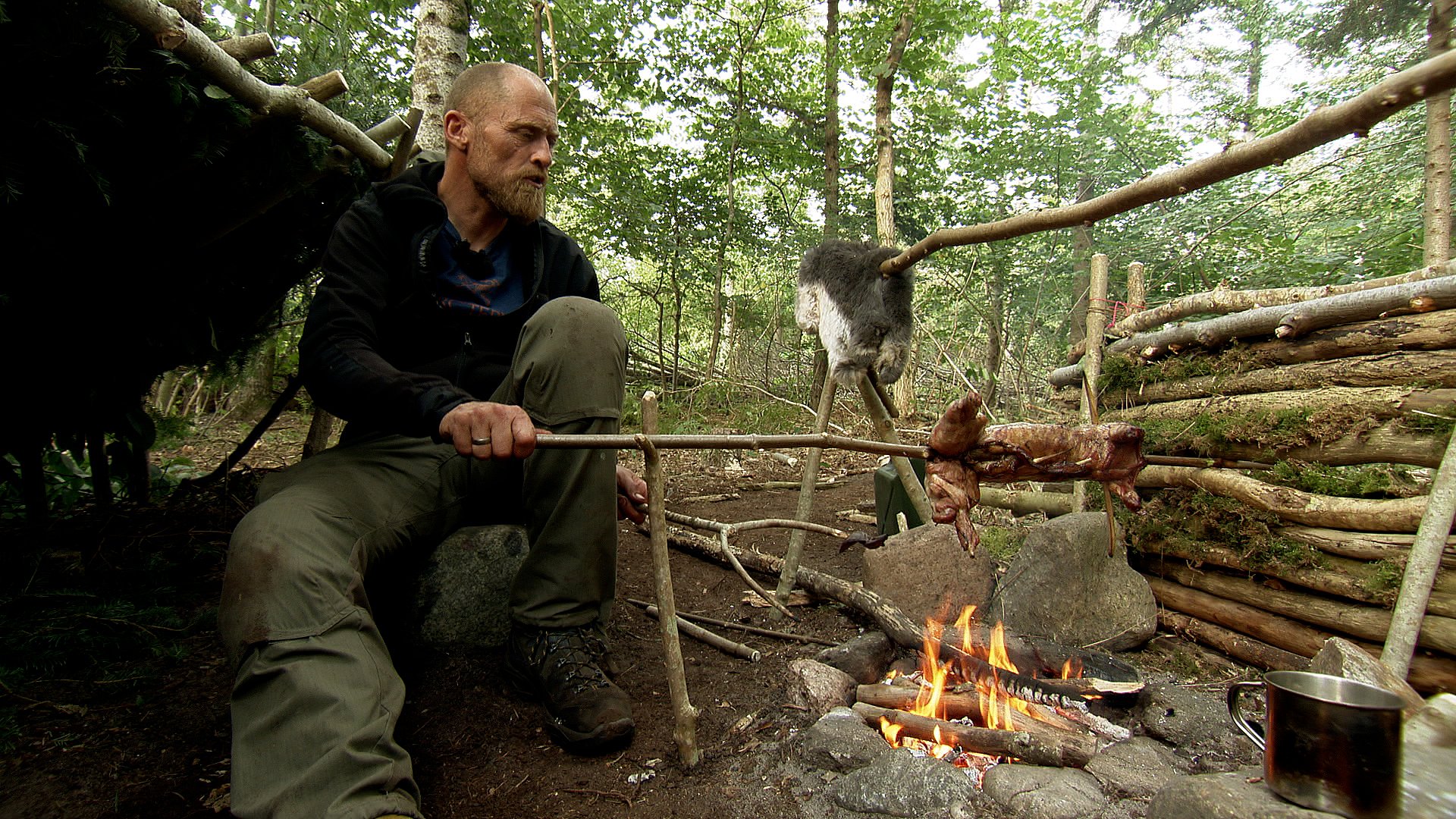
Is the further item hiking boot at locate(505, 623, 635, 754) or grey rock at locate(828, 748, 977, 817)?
hiking boot at locate(505, 623, 635, 754)

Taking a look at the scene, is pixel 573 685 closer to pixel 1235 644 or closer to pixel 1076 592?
pixel 1076 592

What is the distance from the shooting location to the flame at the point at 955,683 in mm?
2012

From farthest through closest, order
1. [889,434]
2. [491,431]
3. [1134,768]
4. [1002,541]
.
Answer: [1002,541] < [889,434] < [1134,768] < [491,431]

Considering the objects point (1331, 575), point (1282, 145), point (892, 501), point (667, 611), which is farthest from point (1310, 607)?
point (667, 611)

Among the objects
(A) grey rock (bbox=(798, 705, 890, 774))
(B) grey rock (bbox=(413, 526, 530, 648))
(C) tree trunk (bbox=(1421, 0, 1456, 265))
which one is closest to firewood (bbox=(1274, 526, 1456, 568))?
(A) grey rock (bbox=(798, 705, 890, 774))

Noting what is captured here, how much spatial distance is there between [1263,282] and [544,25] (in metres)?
9.49

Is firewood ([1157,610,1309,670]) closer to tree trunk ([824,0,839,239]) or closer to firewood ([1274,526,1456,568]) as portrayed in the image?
firewood ([1274,526,1456,568])

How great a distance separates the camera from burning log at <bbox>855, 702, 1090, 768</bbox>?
1.88m

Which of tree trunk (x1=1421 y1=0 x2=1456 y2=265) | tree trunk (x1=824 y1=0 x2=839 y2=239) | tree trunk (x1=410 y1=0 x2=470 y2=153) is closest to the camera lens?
tree trunk (x1=410 y1=0 x2=470 y2=153)

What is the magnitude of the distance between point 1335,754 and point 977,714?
40.0 inches

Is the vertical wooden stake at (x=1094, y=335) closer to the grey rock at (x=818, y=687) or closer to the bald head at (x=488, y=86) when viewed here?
the grey rock at (x=818, y=687)

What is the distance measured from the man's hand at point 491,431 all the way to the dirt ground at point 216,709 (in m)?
1.01

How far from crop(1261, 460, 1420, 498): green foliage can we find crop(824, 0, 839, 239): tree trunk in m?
7.14

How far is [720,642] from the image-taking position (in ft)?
8.95
